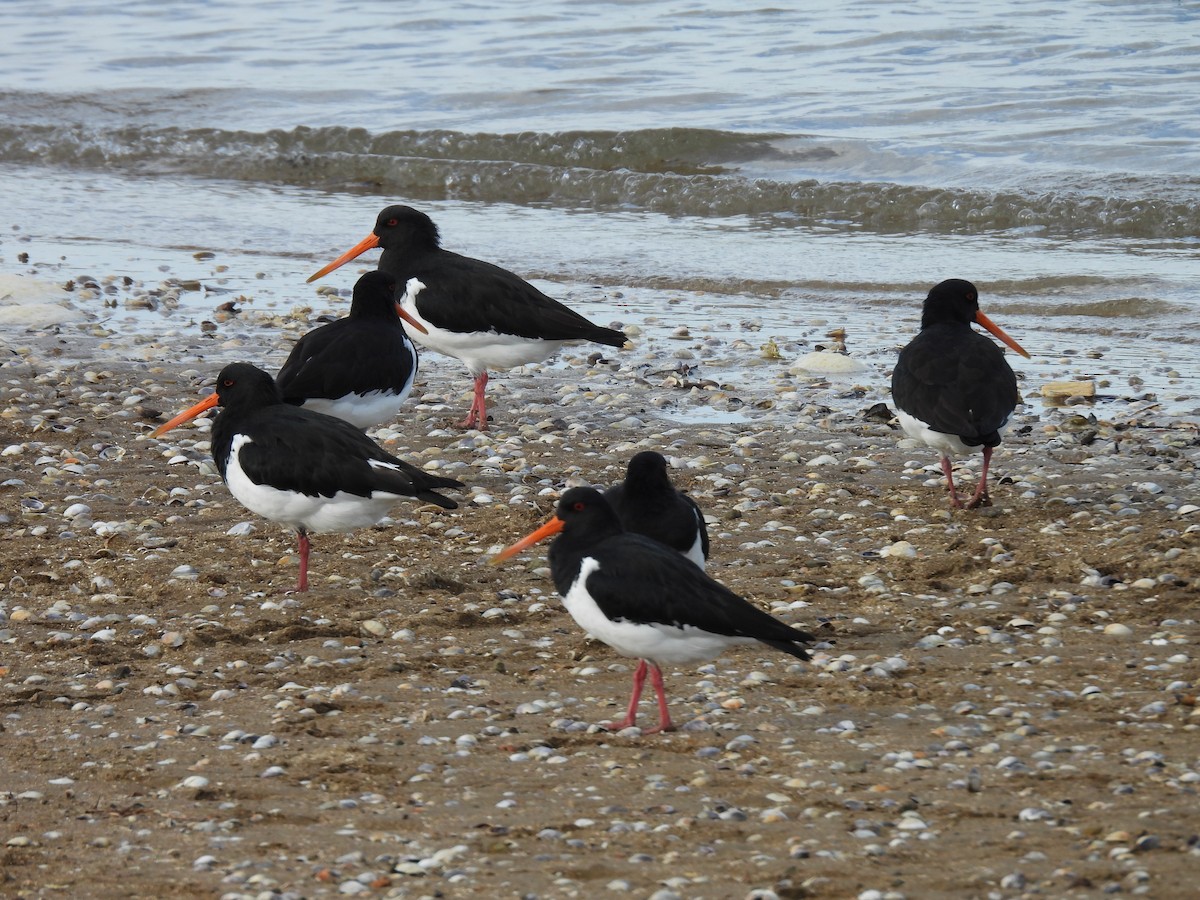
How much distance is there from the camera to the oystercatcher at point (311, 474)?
6.10 metres

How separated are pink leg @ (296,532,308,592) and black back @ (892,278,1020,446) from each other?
2925 millimetres

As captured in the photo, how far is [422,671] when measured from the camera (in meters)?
5.36

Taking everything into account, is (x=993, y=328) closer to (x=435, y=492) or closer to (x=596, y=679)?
(x=435, y=492)

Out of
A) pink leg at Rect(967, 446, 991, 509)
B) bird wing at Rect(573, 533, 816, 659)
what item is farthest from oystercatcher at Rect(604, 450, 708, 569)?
pink leg at Rect(967, 446, 991, 509)

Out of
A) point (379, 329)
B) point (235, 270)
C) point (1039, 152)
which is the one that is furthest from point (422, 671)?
point (1039, 152)

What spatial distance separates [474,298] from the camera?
29.4 ft

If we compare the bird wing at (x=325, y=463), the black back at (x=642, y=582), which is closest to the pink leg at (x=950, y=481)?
the bird wing at (x=325, y=463)

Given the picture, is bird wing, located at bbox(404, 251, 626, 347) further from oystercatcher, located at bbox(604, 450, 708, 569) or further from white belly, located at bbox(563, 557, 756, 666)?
white belly, located at bbox(563, 557, 756, 666)

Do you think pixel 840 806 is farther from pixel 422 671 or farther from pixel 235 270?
pixel 235 270

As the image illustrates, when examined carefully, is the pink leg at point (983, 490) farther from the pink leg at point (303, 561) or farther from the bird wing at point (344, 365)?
the pink leg at point (303, 561)

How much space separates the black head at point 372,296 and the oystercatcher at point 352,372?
178 mm

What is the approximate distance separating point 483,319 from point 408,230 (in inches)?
39.1

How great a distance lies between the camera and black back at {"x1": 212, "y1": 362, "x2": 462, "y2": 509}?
20.0ft

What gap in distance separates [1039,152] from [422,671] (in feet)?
39.4
